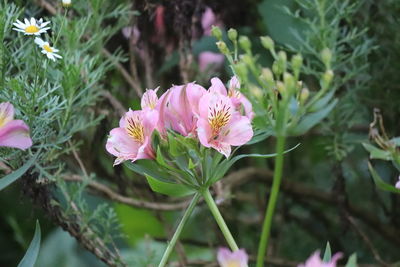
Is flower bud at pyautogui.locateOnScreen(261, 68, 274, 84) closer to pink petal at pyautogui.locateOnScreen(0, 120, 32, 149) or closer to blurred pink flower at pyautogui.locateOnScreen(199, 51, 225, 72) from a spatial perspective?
pink petal at pyautogui.locateOnScreen(0, 120, 32, 149)

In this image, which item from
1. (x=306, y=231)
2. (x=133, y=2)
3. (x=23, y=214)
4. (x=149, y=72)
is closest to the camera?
(x=133, y=2)

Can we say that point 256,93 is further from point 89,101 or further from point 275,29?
point 275,29

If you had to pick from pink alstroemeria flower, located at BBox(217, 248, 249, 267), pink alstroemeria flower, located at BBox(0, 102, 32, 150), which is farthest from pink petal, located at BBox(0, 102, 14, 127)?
pink alstroemeria flower, located at BBox(217, 248, 249, 267)

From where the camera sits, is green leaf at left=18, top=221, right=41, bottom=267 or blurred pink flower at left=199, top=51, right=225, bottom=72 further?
blurred pink flower at left=199, top=51, right=225, bottom=72

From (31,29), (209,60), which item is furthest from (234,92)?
(209,60)

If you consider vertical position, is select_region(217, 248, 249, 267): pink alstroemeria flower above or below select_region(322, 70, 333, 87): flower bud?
below

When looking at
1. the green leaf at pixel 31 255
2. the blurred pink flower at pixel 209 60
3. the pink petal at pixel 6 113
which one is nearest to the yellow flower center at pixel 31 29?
the pink petal at pixel 6 113

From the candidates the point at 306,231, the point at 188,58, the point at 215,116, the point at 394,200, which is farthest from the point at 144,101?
the point at 306,231

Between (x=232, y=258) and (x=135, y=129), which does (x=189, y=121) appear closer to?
(x=135, y=129)
